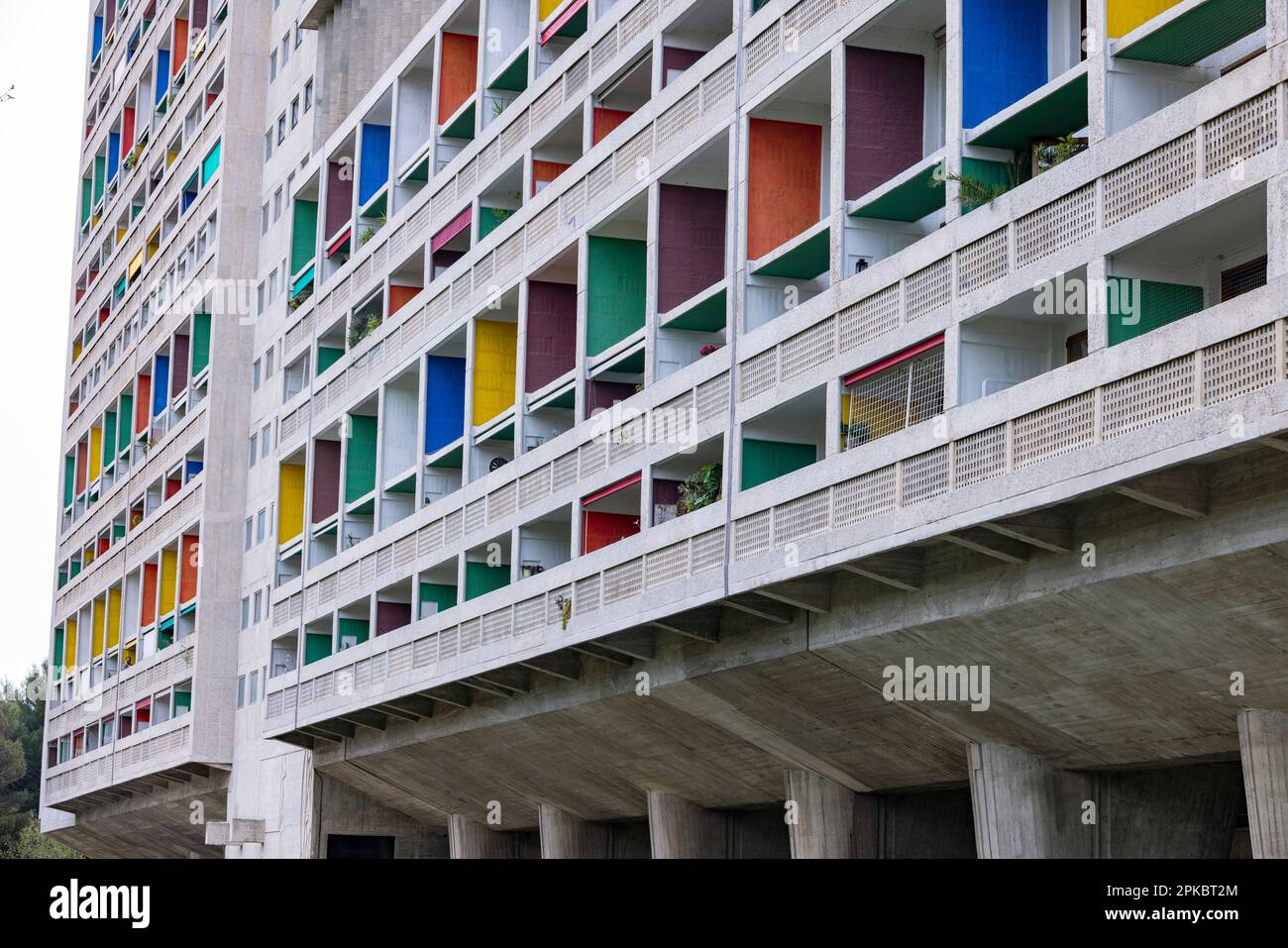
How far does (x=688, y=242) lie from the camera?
3034cm

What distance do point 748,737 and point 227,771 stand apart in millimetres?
26820

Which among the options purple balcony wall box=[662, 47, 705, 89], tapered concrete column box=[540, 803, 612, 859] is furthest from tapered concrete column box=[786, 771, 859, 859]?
purple balcony wall box=[662, 47, 705, 89]

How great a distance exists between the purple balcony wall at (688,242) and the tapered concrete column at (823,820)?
750 centimetres

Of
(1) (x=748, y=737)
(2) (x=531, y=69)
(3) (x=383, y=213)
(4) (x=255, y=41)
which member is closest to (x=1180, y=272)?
(1) (x=748, y=737)

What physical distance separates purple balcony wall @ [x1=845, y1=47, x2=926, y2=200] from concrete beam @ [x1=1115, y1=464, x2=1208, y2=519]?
24.9 feet

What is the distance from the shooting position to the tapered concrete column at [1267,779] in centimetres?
2086

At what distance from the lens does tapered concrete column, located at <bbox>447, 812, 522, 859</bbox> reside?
45.1 m

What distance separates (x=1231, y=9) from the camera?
19.6 m

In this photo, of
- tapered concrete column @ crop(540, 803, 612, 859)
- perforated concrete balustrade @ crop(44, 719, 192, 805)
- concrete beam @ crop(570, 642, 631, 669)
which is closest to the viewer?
concrete beam @ crop(570, 642, 631, 669)

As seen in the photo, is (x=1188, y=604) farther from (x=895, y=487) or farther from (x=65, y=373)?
(x=65, y=373)

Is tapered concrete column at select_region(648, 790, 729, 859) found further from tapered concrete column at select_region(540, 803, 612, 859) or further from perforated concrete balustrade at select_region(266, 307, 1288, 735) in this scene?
tapered concrete column at select_region(540, 803, 612, 859)

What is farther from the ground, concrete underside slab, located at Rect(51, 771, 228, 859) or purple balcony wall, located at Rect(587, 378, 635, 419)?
purple balcony wall, located at Rect(587, 378, 635, 419)

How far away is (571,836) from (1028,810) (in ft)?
53.1

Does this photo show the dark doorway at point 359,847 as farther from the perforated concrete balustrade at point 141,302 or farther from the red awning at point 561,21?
the red awning at point 561,21
